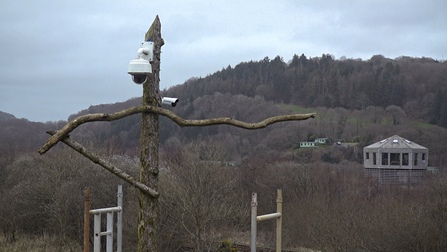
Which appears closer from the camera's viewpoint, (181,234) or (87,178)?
(181,234)

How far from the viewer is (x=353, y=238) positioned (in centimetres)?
1684

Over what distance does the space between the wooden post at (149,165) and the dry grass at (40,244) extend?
45.1 feet

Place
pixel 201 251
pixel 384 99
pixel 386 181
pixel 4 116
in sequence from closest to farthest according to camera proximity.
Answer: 1. pixel 201 251
2. pixel 386 181
3. pixel 4 116
4. pixel 384 99

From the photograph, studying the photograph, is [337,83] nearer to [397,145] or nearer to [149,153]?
[397,145]

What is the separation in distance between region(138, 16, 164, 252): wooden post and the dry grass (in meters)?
13.8

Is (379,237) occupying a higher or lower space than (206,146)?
lower

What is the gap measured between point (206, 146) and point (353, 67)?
379 feet

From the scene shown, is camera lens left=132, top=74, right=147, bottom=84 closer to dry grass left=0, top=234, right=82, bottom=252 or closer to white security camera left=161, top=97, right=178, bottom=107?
white security camera left=161, top=97, right=178, bottom=107

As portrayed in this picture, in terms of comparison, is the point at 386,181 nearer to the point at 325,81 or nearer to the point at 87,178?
the point at 87,178

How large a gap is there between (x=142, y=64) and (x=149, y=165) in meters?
1.19

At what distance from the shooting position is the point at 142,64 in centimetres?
536

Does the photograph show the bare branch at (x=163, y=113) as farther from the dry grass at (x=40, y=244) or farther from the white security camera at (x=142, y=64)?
the dry grass at (x=40, y=244)

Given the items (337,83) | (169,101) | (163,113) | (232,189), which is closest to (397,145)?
(232,189)

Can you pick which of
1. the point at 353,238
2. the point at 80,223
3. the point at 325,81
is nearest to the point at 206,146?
the point at 80,223
